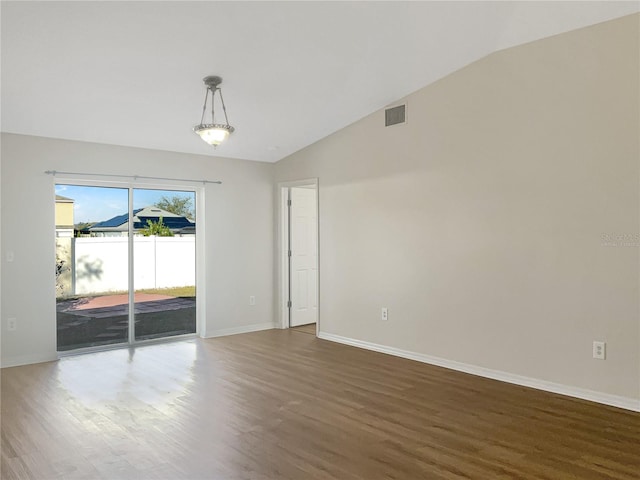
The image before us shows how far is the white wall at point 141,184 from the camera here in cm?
520

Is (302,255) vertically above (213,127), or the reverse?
(213,127)

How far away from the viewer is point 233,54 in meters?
4.17

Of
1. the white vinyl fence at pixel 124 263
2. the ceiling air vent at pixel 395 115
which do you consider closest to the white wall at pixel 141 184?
the white vinyl fence at pixel 124 263

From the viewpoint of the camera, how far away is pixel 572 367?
410cm

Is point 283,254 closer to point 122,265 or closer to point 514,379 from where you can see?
point 122,265

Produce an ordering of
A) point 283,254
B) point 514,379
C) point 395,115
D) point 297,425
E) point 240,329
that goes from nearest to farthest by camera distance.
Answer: point 297,425
point 514,379
point 395,115
point 240,329
point 283,254

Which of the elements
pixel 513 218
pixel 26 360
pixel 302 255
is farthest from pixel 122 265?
pixel 513 218

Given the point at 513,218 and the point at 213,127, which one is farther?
the point at 513,218

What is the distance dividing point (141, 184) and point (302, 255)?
253 cm

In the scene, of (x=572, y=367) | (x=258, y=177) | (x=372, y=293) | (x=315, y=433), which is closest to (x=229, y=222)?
(x=258, y=177)

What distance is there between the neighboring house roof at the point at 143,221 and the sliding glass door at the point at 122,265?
0.5 inches

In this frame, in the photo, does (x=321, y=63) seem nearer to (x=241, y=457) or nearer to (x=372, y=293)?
(x=372, y=293)

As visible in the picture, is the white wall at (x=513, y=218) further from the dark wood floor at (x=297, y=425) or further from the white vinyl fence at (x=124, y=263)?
the white vinyl fence at (x=124, y=263)

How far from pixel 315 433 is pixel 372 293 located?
2683 millimetres
